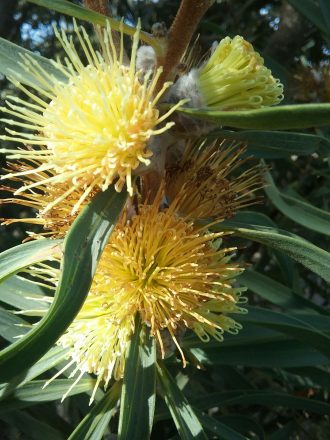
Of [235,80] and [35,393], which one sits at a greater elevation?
[235,80]

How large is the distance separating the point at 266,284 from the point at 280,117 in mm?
652

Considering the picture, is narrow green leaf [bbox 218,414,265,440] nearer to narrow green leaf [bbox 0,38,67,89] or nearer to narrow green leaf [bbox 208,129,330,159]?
narrow green leaf [bbox 208,129,330,159]

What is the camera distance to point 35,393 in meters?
1.14

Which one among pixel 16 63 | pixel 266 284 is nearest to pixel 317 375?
pixel 266 284

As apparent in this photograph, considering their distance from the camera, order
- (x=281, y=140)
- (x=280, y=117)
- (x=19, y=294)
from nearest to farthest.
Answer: (x=280, y=117) < (x=281, y=140) < (x=19, y=294)

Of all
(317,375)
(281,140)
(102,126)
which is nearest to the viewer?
(102,126)

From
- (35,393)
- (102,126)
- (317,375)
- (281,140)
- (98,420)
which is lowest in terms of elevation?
(317,375)

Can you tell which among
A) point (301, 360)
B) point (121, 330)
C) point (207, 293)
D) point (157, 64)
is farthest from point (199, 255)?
point (301, 360)

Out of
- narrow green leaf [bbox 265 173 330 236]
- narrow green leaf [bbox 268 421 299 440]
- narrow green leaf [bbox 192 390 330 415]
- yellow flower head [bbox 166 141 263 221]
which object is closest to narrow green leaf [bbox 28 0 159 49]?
yellow flower head [bbox 166 141 263 221]

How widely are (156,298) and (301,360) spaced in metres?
0.51

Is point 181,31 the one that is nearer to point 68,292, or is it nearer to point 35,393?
point 68,292

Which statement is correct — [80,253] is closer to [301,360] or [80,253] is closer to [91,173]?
[91,173]

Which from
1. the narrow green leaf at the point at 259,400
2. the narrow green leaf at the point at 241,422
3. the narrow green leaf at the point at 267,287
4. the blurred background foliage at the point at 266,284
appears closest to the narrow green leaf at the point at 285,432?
the blurred background foliage at the point at 266,284

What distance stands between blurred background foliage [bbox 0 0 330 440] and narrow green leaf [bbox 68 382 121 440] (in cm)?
15
